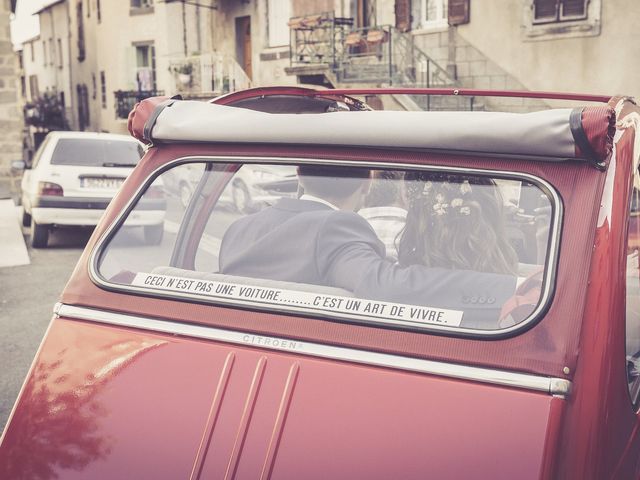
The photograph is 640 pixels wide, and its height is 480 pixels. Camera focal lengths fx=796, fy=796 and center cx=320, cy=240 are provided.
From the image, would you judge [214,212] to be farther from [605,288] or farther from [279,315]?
[605,288]

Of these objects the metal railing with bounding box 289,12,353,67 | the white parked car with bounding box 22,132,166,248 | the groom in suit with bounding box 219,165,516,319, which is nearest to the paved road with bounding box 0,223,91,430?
the white parked car with bounding box 22,132,166,248

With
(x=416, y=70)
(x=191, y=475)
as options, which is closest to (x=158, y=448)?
(x=191, y=475)

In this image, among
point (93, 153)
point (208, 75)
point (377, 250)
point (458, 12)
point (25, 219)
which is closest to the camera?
point (377, 250)

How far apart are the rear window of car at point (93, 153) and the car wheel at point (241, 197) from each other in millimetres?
7975

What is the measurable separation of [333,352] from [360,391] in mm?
152

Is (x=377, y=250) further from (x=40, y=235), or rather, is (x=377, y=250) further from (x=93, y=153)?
(x=40, y=235)

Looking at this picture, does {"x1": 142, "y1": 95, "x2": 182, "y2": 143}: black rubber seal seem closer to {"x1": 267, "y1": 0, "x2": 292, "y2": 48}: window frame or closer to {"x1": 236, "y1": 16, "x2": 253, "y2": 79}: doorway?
{"x1": 267, "y1": 0, "x2": 292, "y2": 48}: window frame

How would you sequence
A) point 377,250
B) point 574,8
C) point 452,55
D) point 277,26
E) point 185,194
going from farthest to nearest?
point 277,26 → point 452,55 → point 574,8 → point 185,194 → point 377,250

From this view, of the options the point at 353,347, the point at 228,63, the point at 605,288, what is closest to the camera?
the point at 605,288

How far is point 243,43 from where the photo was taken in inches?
1126

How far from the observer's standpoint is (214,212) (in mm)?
3184

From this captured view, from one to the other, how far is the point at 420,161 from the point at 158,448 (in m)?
1.02

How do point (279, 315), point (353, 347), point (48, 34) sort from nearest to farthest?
point (353, 347) → point (279, 315) → point (48, 34)

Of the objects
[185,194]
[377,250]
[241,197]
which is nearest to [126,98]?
[241,197]
